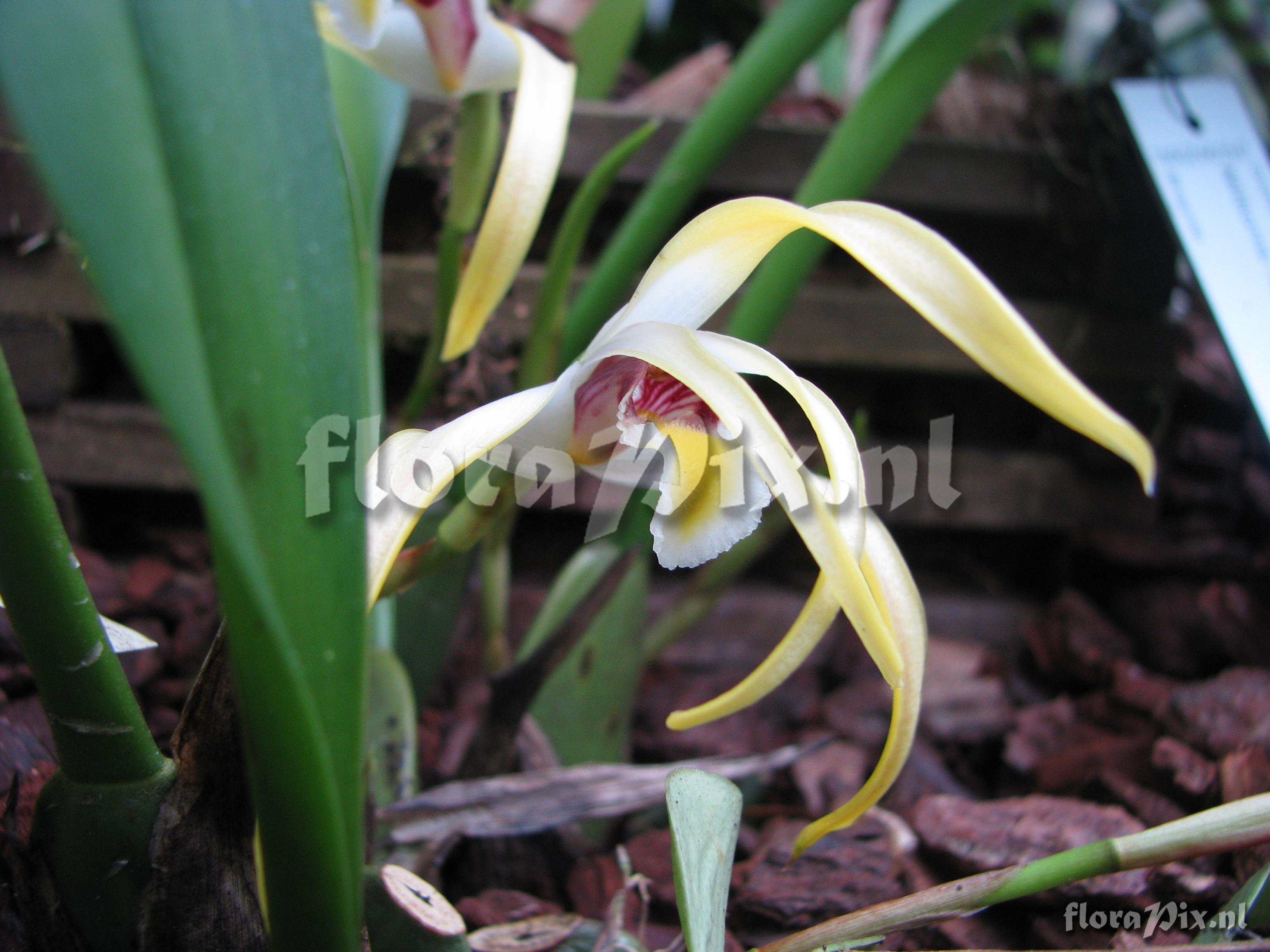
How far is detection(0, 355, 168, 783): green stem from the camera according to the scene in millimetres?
269

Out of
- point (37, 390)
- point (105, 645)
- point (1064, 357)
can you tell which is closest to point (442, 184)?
point (37, 390)

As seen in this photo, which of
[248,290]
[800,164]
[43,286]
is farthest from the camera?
[800,164]

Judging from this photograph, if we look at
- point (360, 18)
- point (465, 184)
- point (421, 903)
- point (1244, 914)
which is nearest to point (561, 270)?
point (465, 184)

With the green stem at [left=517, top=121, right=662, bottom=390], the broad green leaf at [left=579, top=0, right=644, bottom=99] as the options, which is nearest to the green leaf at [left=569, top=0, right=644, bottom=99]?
the broad green leaf at [left=579, top=0, right=644, bottom=99]

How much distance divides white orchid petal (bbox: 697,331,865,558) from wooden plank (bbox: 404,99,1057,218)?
63 centimetres

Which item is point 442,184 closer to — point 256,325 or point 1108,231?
point 256,325

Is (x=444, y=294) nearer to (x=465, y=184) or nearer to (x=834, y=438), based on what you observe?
(x=465, y=184)

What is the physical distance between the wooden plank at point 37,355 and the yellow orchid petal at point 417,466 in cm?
71

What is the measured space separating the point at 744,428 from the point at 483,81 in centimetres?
36

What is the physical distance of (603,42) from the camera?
1004 mm

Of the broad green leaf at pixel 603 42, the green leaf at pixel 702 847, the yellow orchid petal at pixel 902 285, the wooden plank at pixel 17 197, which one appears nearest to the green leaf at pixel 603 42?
the broad green leaf at pixel 603 42

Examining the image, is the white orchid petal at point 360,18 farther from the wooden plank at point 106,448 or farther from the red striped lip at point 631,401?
the wooden plank at point 106,448

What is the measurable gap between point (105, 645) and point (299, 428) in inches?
5.9

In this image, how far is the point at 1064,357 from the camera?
96 cm
